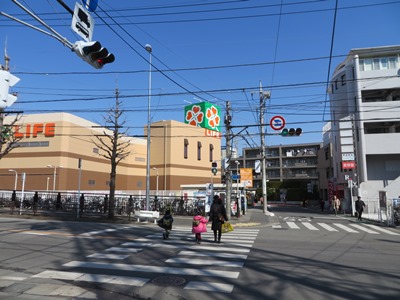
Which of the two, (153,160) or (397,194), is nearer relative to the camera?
(397,194)

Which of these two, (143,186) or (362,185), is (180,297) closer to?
(362,185)

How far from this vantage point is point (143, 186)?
60.4 m

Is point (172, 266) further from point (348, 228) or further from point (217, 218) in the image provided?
point (348, 228)

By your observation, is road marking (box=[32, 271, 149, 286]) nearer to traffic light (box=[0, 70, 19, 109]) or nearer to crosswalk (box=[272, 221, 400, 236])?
traffic light (box=[0, 70, 19, 109])

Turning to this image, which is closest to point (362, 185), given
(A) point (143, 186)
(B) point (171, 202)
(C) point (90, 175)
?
(B) point (171, 202)

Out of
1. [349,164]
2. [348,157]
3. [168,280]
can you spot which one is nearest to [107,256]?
[168,280]

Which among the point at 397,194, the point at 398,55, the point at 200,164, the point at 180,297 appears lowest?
the point at 180,297

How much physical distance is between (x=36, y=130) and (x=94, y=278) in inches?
1670

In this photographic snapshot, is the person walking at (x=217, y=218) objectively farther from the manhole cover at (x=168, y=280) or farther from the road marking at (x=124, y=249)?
the manhole cover at (x=168, y=280)

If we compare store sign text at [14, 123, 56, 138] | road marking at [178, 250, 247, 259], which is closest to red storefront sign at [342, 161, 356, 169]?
road marking at [178, 250, 247, 259]

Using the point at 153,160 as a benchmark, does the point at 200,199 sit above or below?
below

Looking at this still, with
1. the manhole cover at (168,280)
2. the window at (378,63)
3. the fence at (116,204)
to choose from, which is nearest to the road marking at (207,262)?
the manhole cover at (168,280)

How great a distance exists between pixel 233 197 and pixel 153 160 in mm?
29092

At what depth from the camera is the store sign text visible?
141 ft
